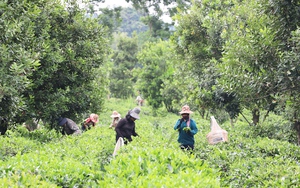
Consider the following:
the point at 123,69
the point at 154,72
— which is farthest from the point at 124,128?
the point at 123,69

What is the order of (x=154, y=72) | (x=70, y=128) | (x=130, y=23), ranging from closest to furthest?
(x=70, y=128), (x=154, y=72), (x=130, y=23)

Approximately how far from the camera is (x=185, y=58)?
16.5 meters

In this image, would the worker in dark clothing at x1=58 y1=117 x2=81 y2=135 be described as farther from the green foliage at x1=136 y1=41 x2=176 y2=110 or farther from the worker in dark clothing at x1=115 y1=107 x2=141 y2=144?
the green foliage at x1=136 y1=41 x2=176 y2=110

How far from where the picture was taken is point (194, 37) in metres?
15.4

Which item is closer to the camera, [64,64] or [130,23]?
[64,64]

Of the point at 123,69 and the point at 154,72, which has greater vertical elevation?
the point at 123,69

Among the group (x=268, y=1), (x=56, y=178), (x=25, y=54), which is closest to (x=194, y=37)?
(x=268, y=1)

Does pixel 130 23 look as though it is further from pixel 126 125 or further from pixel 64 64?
pixel 126 125

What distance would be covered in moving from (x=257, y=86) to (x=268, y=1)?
180 cm

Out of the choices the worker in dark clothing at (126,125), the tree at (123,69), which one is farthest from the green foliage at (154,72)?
the worker in dark clothing at (126,125)

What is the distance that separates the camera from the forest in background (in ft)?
24.0

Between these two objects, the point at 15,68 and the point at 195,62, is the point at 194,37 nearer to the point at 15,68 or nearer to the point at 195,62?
the point at 195,62

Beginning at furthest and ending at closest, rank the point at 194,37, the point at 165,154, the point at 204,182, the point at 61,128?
the point at 194,37 < the point at 61,128 < the point at 165,154 < the point at 204,182

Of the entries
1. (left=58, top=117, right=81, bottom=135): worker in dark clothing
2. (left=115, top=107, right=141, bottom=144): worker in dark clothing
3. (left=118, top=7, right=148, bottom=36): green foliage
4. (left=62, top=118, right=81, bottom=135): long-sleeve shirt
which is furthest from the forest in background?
(left=118, top=7, right=148, bottom=36): green foliage
